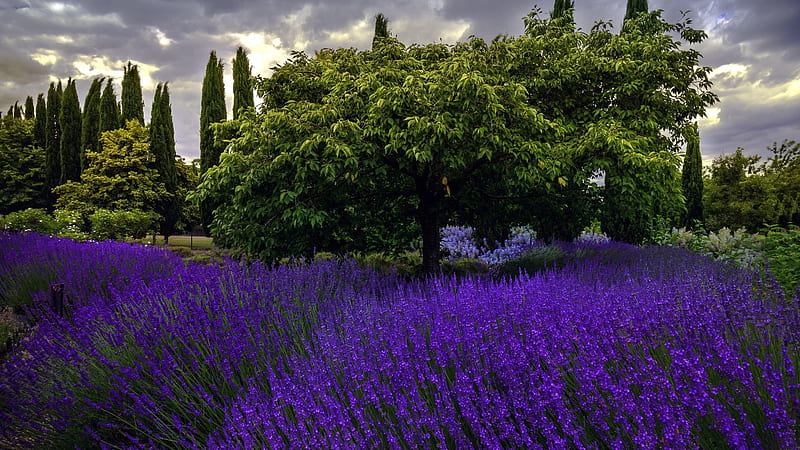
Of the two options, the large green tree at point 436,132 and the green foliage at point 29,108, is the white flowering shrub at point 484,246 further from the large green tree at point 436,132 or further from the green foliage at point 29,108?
the green foliage at point 29,108

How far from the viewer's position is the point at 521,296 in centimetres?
339

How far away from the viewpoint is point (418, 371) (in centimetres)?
246

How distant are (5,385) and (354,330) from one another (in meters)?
2.45

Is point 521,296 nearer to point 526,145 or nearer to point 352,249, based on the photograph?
point 526,145

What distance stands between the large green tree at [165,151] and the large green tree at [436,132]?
17.2 metres

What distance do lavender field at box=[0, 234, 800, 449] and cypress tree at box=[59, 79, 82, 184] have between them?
81.5 feet

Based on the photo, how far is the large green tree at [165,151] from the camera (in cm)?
2181

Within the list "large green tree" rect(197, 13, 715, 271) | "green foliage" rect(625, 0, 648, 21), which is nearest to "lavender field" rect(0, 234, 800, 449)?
"large green tree" rect(197, 13, 715, 271)

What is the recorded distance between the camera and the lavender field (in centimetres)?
185

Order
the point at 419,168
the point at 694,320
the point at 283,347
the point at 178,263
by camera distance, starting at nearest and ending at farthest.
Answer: the point at 694,320, the point at 283,347, the point at 419,168, the point at 178,263

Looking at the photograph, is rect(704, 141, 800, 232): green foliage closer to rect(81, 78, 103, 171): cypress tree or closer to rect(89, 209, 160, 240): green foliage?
rect(89, 209, 160, 240): green foliage

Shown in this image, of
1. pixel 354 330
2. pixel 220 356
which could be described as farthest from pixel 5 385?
pixel 354 330

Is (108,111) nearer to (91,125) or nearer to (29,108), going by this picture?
(91,125)

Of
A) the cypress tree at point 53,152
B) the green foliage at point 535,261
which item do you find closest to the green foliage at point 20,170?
the cypress tree at point 53,152
